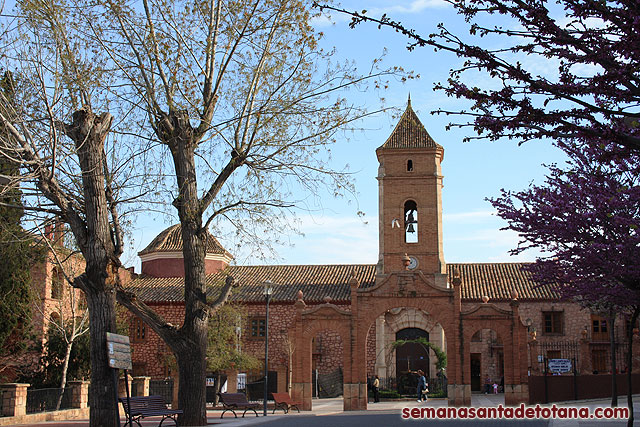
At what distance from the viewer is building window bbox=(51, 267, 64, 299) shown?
99.9ft

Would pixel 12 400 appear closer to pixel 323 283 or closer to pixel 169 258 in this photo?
→ pixel 323 283

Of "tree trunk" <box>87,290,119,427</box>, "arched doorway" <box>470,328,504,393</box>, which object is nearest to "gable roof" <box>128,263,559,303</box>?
"arched doorway" <box>470,328,504,393</box>

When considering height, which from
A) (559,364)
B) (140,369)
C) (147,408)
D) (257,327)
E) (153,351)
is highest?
(257,327)

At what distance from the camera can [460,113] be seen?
773 cm

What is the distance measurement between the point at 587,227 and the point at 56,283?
23797 millimetres

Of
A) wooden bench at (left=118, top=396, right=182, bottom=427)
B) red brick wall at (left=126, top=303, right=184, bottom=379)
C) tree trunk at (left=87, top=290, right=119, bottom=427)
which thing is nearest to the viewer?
tree trunk at (left=87, top=290, right=119, bottom=427)

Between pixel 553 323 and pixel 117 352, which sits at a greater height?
pixel 553 323

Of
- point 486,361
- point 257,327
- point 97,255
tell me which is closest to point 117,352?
point 97,255

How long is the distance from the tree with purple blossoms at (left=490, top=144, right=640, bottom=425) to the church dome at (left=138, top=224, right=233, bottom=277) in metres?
34.1

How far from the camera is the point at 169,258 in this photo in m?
48.4

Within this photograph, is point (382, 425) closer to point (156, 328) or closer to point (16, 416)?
point (156, 328)

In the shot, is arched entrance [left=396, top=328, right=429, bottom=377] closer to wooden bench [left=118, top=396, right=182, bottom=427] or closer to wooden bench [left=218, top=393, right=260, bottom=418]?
wooden bench [left=218, top=393, right=260, bottom=418]

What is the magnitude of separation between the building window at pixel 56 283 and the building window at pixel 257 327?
11.6 metres

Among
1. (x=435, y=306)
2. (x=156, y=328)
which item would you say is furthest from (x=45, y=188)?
(x=435, y=306)
